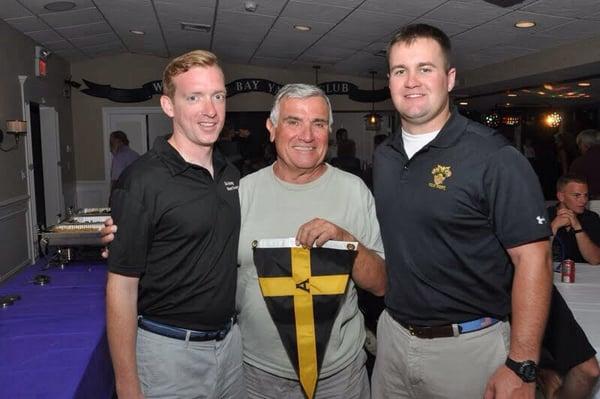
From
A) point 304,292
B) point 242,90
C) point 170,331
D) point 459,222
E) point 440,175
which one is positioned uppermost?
point 242,90

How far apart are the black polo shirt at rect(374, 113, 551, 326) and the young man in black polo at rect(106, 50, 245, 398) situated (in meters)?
0.55

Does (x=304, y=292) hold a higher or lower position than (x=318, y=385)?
higher

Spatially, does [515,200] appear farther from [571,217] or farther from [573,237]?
[573,237]

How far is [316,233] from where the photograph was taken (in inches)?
62.9

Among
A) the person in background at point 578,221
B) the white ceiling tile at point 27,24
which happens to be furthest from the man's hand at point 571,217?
the white ceiling tile at point 27,24

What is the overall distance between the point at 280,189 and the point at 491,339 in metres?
0.82

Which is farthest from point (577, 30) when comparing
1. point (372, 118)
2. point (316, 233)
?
point (316, 233)

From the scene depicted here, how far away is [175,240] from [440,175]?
0.81 m

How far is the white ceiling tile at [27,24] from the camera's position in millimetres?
6356

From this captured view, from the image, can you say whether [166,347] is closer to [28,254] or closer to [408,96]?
[408,96]

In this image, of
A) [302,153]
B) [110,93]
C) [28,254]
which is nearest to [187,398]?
[302,153]

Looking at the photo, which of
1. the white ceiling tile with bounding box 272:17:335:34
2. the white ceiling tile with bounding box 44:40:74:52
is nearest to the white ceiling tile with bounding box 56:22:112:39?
the white ceiling tile with bounding box 44:40:74:52

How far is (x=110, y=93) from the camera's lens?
10.0 m

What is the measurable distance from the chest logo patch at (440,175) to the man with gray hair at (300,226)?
32 cm
